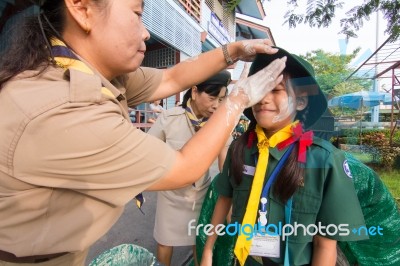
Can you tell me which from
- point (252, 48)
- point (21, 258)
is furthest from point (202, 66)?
point (21, 258)

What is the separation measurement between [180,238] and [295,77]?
145 centimetres

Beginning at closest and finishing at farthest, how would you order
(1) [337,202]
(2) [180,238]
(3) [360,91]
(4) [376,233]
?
(3) [360,91] < (1) [337,202] < (4) [376,233] < (2) [180,238]

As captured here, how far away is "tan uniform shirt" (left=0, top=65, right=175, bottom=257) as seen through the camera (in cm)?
75

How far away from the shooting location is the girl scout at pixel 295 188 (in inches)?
45.7

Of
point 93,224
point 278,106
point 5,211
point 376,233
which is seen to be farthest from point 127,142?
point 376,233

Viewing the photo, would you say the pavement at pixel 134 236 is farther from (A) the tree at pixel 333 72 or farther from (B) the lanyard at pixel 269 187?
(A) the tree at pixel 333 72

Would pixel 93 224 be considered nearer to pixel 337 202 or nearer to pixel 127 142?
pixel 127 142

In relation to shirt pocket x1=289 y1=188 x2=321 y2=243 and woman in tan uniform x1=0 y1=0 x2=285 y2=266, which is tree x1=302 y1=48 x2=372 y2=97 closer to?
woman in tan uniform x1=0 y1=0 x2=285 y2=266

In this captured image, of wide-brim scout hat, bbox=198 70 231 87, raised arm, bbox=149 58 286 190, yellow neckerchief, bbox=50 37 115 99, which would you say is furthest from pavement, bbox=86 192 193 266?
yellow neckerchief, bbox=50 37 115 99

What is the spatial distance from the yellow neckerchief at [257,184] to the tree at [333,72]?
249mm

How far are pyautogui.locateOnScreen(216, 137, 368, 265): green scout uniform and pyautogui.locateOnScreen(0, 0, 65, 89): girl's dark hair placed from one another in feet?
3.20

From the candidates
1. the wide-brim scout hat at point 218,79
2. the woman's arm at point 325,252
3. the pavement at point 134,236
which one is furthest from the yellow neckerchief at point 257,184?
the pavement at point 134,236

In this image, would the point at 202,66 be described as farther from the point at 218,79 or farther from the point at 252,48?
the point at 218,79

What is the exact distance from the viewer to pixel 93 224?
35.5 inches
